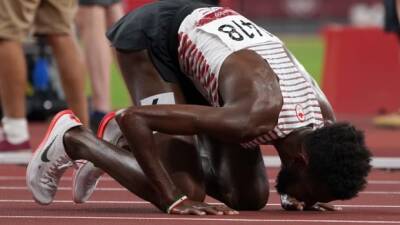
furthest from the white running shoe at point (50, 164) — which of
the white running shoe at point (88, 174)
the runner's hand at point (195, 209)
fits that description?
the runner's hand at point (195, 209)

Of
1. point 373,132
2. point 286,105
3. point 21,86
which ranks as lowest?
point 373,132

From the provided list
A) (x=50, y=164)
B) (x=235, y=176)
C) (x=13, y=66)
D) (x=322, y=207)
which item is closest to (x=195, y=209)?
(x=235, y=176)

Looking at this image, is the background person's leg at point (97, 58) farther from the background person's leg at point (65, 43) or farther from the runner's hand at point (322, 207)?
the runner's hand at point (322, 207)

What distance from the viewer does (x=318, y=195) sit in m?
5.52

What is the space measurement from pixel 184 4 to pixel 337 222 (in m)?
1.46

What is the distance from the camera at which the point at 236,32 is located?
19.4 feet

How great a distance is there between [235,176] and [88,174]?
2.14 feet

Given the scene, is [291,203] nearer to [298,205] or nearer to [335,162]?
[298,205]

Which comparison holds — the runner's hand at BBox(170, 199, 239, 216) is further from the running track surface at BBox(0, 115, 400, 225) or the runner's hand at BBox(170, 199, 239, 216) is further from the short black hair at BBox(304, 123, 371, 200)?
the short black hair at BBox(304, 123, 371, 200)

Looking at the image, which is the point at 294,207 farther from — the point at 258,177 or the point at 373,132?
the point at 373,132

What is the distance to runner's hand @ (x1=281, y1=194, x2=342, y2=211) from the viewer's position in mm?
5750

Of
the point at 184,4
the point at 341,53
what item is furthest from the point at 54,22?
the point at 341,53

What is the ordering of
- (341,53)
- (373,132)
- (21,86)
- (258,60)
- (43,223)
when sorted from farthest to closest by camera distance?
1. (341,53)
2. (373,132)
3. (21,86)
4. (258,60)
5. (43,223)

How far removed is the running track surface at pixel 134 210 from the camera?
17.6ft
